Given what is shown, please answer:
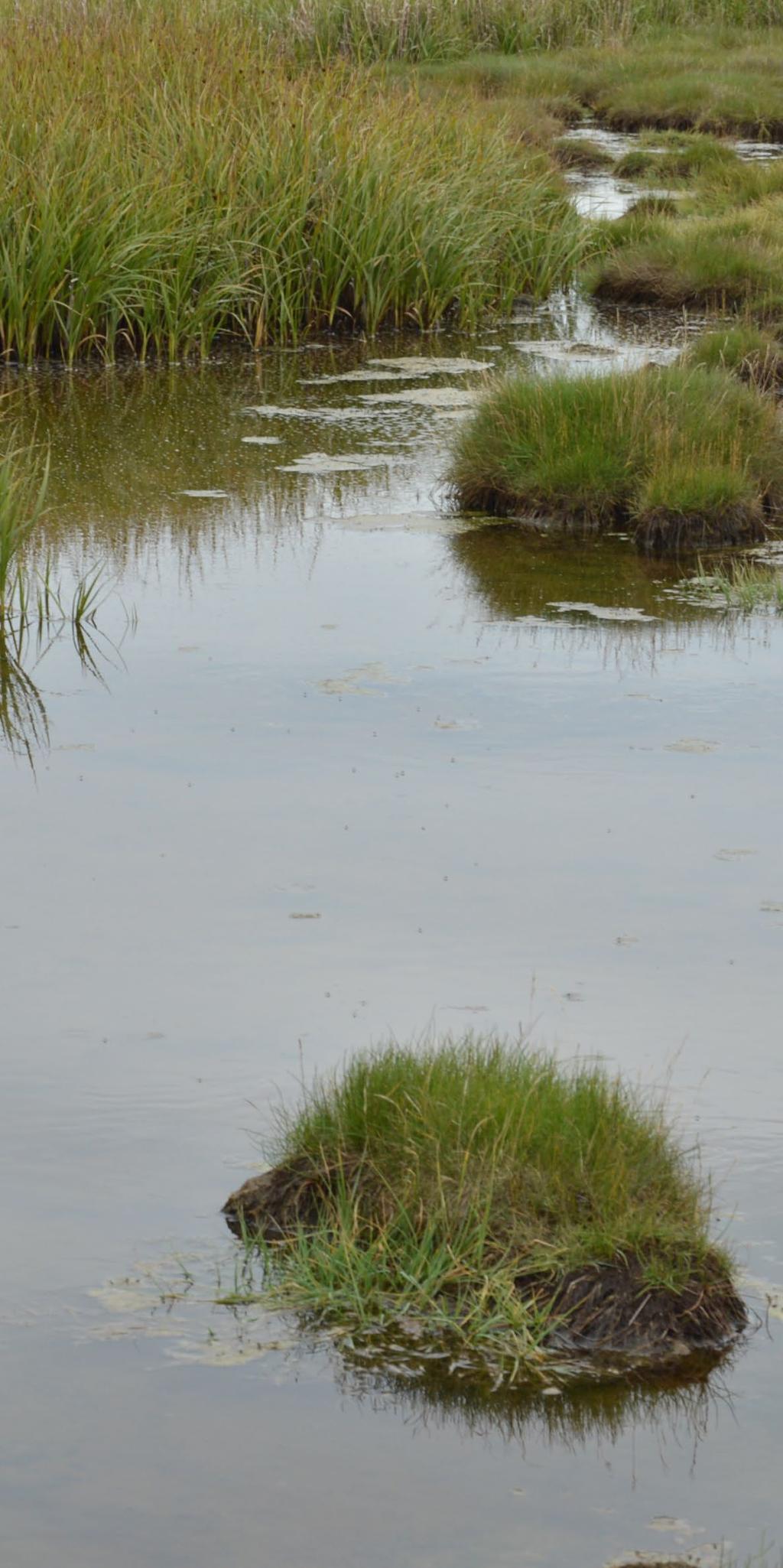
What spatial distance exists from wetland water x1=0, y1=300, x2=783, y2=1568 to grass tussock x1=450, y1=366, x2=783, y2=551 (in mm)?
292

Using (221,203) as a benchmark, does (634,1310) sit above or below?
below

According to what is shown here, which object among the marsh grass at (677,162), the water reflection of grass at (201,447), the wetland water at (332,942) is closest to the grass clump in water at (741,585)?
the wetland water at (332,942)

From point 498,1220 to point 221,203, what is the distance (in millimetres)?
9314

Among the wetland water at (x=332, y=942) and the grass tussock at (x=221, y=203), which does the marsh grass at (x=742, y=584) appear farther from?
the grass tussock at (x=221, y=203)

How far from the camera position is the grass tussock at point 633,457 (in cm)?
836

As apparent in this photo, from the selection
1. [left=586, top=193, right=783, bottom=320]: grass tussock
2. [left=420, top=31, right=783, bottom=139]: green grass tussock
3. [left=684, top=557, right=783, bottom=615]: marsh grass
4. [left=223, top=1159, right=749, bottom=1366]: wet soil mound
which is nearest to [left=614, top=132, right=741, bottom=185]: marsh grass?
[left=420, top=31, right=783, bottom=139]: green grass tussock

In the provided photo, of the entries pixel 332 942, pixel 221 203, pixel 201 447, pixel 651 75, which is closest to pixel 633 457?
pixel 201 447

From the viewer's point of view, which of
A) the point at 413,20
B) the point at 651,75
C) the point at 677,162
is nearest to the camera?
the point at 677,162

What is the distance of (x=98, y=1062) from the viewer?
402cm

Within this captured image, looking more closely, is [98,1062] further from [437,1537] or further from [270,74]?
[270,74]

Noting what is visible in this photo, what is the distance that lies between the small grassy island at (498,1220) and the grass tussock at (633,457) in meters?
5.18

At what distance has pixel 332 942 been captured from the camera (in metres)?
4.62

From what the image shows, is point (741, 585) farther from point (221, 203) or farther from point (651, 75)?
point (651, 75)

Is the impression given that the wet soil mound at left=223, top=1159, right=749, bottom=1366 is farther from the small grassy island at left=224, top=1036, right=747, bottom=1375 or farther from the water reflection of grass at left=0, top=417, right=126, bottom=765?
the water reflection of grass at left=0, top=417, right=126, bottom=765
